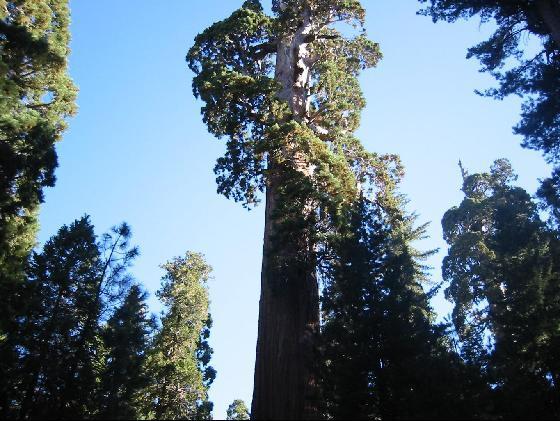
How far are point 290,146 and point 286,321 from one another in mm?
4249

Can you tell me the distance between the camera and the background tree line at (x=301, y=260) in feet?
25.4

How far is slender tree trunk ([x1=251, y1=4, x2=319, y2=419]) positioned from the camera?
8.06 m

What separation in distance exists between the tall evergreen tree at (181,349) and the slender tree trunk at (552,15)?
1517 centimetres

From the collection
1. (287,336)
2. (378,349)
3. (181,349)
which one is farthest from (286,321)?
(181,349)

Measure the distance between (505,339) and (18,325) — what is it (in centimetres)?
1201

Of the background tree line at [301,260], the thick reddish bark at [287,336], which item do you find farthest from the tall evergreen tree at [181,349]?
the thick reddish bark at [287,336]

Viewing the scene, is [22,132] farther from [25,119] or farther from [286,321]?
[286,321]

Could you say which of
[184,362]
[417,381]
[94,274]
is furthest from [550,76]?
[184,362]

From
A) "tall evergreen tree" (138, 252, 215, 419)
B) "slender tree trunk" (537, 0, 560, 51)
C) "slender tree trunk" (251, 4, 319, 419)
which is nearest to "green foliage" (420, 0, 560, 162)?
"slender tree trunk" (537, 0, 560, 51)

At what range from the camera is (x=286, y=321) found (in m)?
9.09

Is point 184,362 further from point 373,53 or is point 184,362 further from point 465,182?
point 465,182

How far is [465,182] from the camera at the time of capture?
25.0m

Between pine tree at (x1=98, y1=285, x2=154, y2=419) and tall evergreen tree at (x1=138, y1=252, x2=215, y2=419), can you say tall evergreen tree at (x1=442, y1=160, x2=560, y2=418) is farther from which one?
tall evergreen tree at (x1=138, y1=252, x2=215, y2=419)

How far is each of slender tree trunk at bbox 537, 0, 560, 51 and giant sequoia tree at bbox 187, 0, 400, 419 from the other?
497 centimetres
